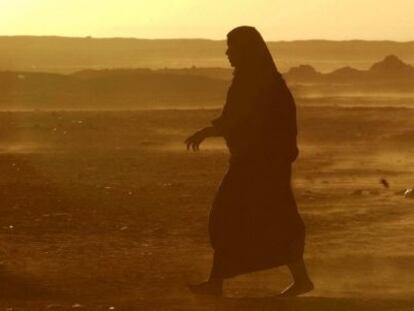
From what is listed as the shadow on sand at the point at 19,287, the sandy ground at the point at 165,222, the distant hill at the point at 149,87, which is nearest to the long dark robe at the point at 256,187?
the sandy ground at the point at 165,222

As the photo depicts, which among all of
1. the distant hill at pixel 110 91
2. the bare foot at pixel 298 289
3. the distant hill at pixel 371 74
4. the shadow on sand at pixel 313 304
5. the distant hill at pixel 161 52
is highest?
the distant hill at pixel 161 52

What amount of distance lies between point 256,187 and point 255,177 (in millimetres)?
73

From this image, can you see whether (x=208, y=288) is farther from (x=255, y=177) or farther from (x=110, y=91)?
(x=110, y=91)

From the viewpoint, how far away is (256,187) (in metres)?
10.7

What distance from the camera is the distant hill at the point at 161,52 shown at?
102 meters

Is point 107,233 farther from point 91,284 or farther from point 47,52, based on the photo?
point 47,52

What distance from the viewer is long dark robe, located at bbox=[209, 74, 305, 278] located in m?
10.6

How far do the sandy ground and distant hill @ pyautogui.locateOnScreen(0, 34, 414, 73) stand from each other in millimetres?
68647

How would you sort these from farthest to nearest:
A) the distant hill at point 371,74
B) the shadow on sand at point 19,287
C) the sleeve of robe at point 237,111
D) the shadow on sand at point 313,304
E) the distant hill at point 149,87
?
the distant hill at point 371,74
the distant hill at point 149,87
the shadow on sand at point 19,287
the sleeve of robe at point 237,111
the shadow on sand at point 313,304

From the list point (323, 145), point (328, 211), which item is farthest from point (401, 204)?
point (323, 145)

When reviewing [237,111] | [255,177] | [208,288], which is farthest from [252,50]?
[208,288]

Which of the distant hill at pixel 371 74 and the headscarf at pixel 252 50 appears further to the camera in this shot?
the distant hill at pixel 371 74

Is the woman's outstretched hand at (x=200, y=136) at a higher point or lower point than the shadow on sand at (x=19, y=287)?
higher

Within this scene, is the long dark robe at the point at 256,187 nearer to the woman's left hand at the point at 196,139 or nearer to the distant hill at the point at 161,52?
the woman's left hand at the point at 196,139
